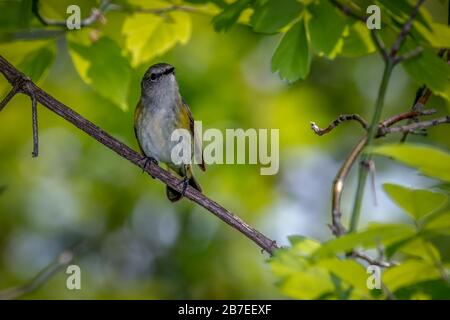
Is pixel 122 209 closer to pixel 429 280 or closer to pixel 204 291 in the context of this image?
pixel 204 291

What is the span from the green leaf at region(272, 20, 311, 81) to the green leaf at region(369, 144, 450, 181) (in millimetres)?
1206

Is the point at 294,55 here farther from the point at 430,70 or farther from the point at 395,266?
the point at 395,266

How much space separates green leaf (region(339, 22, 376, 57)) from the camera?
9.07 feet

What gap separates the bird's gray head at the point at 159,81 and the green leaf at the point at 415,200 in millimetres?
3346

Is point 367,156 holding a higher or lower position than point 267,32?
lower

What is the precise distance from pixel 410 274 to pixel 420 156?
418mm

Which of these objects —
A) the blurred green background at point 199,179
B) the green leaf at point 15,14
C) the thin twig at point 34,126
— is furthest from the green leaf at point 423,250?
the blurred green background at point 199,179

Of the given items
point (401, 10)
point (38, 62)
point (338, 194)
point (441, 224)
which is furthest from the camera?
point (38, 62)

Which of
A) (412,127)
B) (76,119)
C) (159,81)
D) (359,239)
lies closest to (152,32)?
(76,119)

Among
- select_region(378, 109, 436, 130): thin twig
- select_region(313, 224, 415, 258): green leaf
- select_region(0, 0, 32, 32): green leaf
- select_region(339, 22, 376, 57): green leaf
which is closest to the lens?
select_region(313, 224, 415, 258): green leaf

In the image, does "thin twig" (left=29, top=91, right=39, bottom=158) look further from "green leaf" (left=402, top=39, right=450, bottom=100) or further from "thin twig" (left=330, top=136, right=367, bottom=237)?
"green leaf" (left=402, top=39, right=450, bottom=100)

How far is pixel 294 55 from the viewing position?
8.61 feet

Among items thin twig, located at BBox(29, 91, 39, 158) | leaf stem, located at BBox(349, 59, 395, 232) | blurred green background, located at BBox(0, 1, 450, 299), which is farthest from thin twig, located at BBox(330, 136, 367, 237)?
blurred green background, located at BBox(0, 1, 450, 299)
